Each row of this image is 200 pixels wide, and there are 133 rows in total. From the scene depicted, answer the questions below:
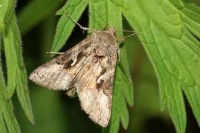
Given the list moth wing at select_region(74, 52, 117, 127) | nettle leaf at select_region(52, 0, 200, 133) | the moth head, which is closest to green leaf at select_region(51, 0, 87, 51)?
nettle leaf at select_region(52, 0, 200, 133)

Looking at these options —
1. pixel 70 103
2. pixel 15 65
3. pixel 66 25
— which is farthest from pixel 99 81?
pixel 70 103

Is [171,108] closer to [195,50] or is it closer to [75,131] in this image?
[195,50]

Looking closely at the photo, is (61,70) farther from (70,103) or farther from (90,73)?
(70,103)

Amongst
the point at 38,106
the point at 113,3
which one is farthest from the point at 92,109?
the point at 38,106

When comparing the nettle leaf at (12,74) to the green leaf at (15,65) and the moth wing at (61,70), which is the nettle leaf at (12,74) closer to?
the green leaf at (15,65)

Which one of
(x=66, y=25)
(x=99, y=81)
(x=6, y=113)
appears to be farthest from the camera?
(x=99, y=81)
